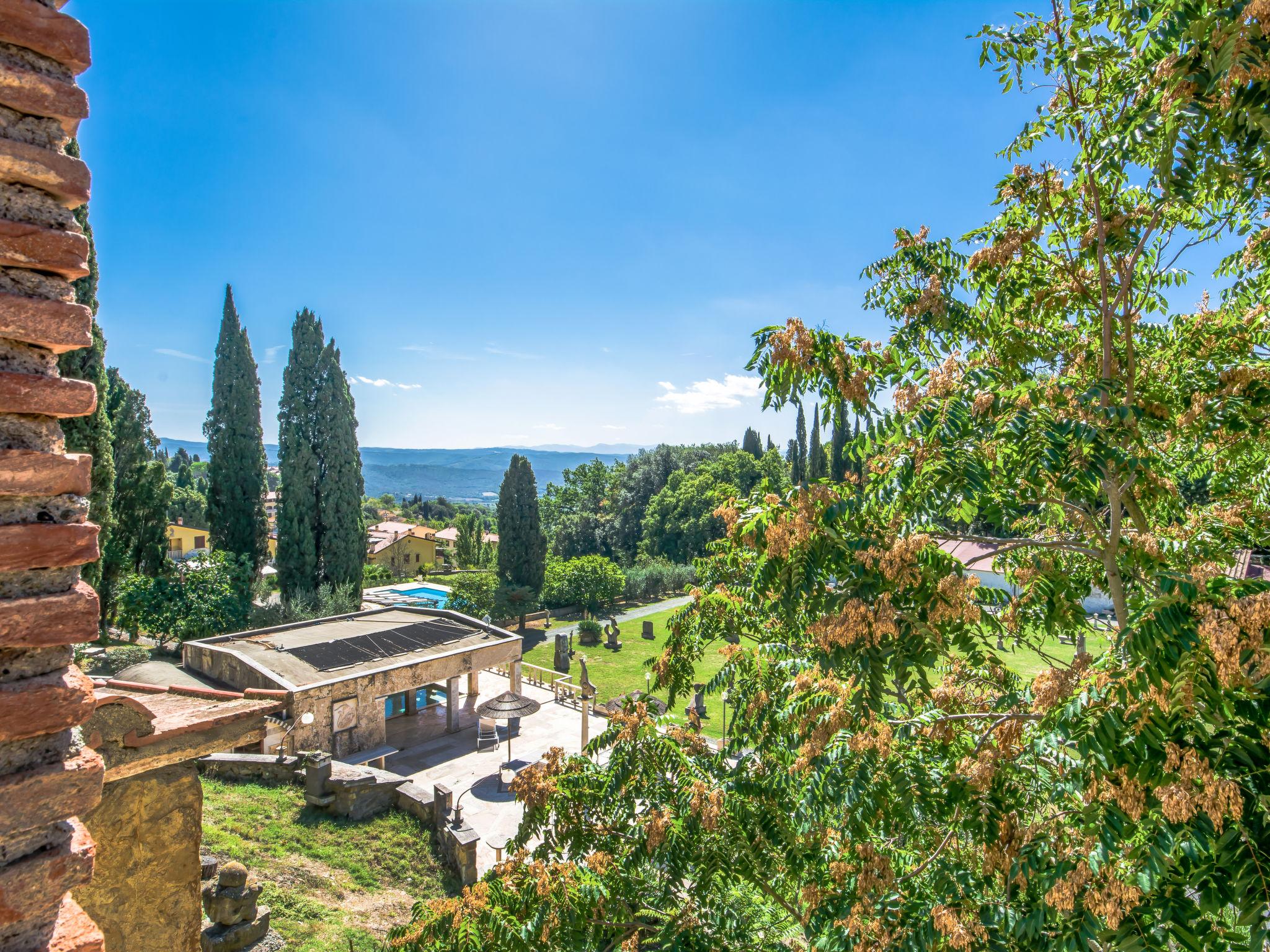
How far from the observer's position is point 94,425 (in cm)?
1862

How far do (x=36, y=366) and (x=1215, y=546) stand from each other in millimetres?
6330

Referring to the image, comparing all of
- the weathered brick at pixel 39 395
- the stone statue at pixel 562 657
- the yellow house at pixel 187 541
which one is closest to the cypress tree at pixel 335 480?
the stone statue at pixel 562 657

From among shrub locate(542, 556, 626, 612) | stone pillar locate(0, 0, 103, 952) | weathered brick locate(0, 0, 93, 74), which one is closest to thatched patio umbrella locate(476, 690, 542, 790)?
stone pillar locate(0, 0, 103, 952)

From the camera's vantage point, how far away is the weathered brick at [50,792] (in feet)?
5.21

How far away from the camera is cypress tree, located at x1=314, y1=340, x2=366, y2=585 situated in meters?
27.6

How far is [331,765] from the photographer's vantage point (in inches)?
490

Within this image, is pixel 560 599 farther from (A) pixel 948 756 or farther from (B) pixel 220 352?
(A) pixel 948 756

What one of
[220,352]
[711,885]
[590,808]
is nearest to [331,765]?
[590,808]

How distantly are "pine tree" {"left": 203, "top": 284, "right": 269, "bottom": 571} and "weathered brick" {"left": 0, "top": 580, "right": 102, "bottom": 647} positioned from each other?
28.6 m

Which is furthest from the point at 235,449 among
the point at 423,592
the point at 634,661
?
the point at 423,592

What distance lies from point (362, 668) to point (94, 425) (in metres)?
10.8

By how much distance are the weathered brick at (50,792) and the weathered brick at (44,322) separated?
1.09m

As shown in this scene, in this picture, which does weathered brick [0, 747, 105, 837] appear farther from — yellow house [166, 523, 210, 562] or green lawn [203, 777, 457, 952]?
yellow house [166, 523, 210, 562]

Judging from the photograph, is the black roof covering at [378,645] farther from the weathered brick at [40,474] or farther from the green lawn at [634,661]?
the weathered brick at [40,474]
